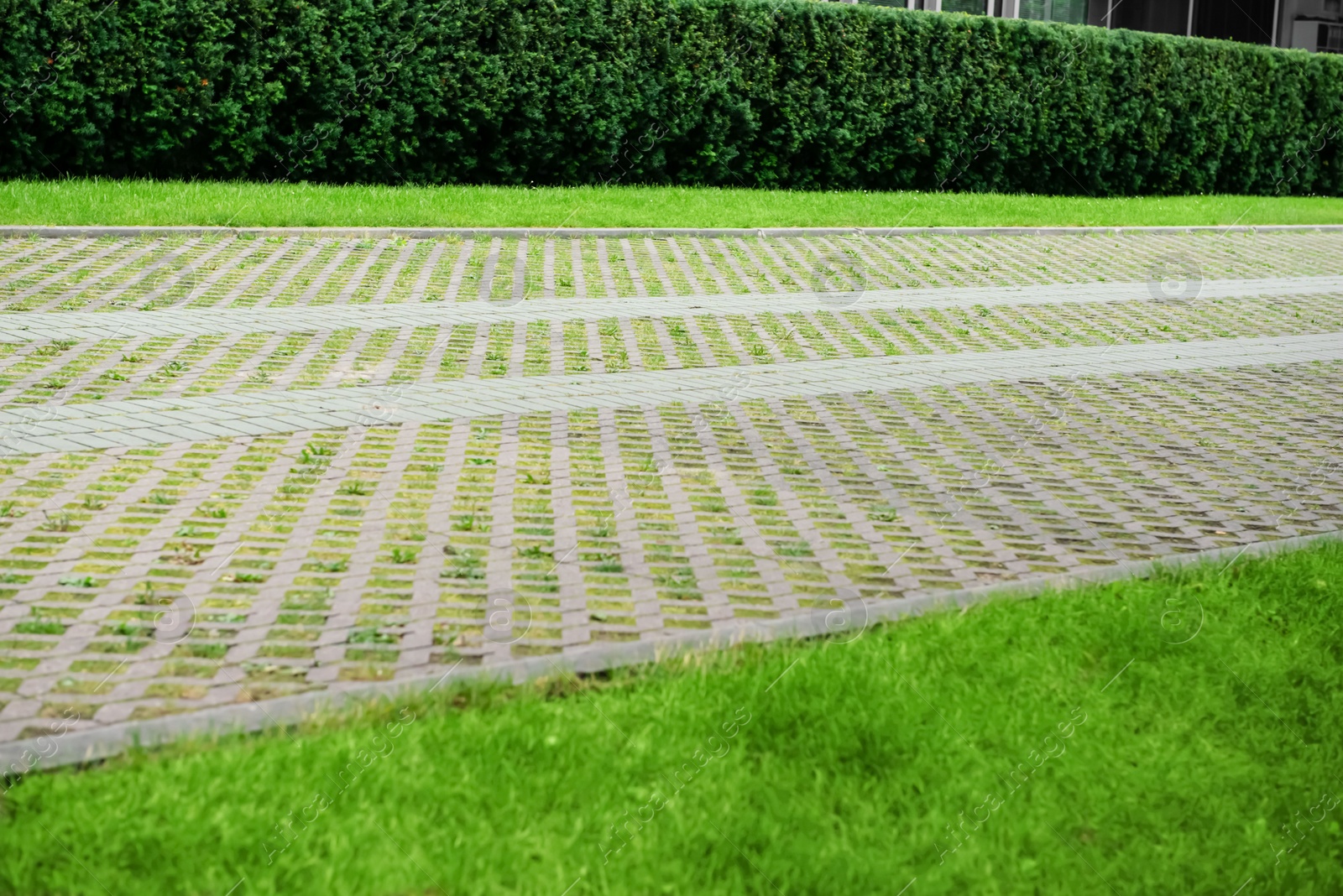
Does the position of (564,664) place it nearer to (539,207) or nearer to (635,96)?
(539,207)

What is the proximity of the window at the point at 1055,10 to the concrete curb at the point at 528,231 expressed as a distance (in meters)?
10.6

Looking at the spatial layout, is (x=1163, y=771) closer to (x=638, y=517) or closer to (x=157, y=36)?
(x=638, y=517)

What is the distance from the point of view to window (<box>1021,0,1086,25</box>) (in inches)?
1109

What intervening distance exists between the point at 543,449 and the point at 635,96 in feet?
40.1

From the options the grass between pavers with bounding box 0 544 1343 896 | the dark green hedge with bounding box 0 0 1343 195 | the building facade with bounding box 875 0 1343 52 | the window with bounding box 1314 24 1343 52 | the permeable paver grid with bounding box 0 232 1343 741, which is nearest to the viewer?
the grass between pavers with bounding box 0 544 1343 896

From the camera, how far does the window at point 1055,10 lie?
1109 inches

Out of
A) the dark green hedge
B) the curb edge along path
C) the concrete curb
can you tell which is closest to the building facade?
the dark green hedge

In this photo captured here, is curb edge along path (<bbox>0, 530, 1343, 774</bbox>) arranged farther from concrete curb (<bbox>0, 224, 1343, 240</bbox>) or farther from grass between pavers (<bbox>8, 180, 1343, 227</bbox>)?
grass between pavers (<bbox>8, 180, 1343, 227</bbox>)

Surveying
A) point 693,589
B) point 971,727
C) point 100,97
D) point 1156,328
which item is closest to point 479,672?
point 693,589

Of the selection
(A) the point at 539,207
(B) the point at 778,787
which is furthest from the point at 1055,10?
(B) the point at 778,787

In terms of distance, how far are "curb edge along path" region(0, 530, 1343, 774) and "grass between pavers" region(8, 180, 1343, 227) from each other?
33.8 feet

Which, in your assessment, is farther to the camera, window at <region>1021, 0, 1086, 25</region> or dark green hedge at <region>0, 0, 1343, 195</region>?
window at <region>1021, 0, 1086, 25</region>

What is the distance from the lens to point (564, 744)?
4.07 m

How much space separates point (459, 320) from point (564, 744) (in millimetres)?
6872
